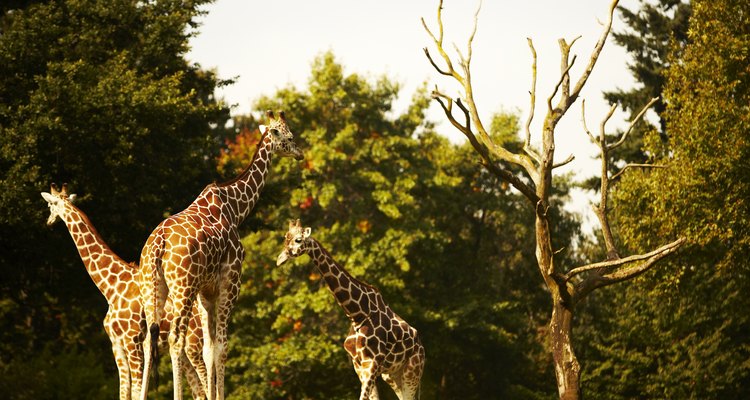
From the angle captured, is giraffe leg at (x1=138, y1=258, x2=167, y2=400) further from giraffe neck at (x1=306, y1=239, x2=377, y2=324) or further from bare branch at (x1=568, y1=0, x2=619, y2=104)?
bare branch at (x1=568, y1=0, x2=619, y2=104)

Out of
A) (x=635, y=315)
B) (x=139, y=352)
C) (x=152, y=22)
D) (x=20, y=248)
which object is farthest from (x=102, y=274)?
(x=635, y=315)

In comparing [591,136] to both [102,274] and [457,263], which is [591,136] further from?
[457,263]

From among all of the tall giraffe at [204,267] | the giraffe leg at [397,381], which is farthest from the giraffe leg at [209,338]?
the giraffe leg at [397,381]

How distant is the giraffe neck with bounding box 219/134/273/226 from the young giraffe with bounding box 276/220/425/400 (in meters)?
0.74

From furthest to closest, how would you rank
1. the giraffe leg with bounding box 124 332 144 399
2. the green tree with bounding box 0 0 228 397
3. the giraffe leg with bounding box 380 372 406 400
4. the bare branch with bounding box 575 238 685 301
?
1. the green tree with bounding box 0 0 228 397
2. the bare branch with bounding box 575 238 685 301
3. the giraffe leg with bounding box 380 372 406 400
4. the giraffe leg with bounding box 124 332 144 399

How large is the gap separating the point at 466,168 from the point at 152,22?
48.0ft

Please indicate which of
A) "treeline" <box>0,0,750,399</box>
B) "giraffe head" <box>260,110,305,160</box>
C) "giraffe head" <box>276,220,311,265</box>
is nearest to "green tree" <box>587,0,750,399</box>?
"treeline" <box>0,0,750,399</box>

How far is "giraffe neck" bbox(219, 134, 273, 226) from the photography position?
1709 centimetres

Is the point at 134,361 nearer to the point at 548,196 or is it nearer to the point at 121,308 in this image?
the point at 121,308

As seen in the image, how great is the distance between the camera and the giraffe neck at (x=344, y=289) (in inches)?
675

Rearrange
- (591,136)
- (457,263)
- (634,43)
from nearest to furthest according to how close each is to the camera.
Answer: (591,136)
(634,43)
(457,263)

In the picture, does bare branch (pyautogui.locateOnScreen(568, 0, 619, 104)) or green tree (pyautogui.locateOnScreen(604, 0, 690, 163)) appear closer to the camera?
bare branch (pyautogui.locateOnScreen(568, 0, 619, 104))

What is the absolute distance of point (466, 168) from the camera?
4066 centimetres

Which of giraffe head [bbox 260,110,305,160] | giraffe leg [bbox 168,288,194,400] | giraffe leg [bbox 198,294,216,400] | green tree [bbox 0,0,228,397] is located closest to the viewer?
giraffe leg [bbox 168,288,194,400]
